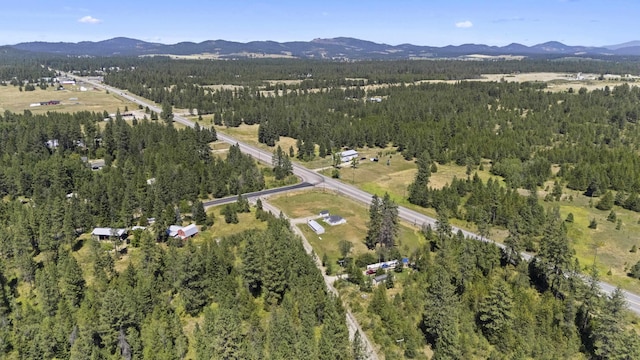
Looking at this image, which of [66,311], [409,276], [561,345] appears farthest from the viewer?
[409,276]

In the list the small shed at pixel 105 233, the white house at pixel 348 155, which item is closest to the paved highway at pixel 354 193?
the white house at pixel 348 155

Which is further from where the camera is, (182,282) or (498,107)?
(498,107)

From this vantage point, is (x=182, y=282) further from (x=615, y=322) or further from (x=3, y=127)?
(x=3, y=127)

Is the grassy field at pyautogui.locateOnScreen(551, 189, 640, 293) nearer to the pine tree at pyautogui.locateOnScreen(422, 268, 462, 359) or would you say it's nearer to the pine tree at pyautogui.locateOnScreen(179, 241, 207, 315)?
the pine tree at pyautogui.locateOnScreen(422, 268, 462, 359)

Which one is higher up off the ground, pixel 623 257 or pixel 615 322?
pixel 615 322

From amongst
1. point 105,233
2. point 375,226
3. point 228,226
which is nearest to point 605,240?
point 375,226

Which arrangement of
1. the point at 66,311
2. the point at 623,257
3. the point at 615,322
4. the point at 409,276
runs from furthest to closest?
the point at 623,257
the point at 409,276
the point at 66,311
the point at 615,322

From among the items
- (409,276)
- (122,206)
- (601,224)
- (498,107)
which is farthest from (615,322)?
(498,107)

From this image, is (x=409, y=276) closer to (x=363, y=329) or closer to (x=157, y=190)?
(x=363, y=329)
